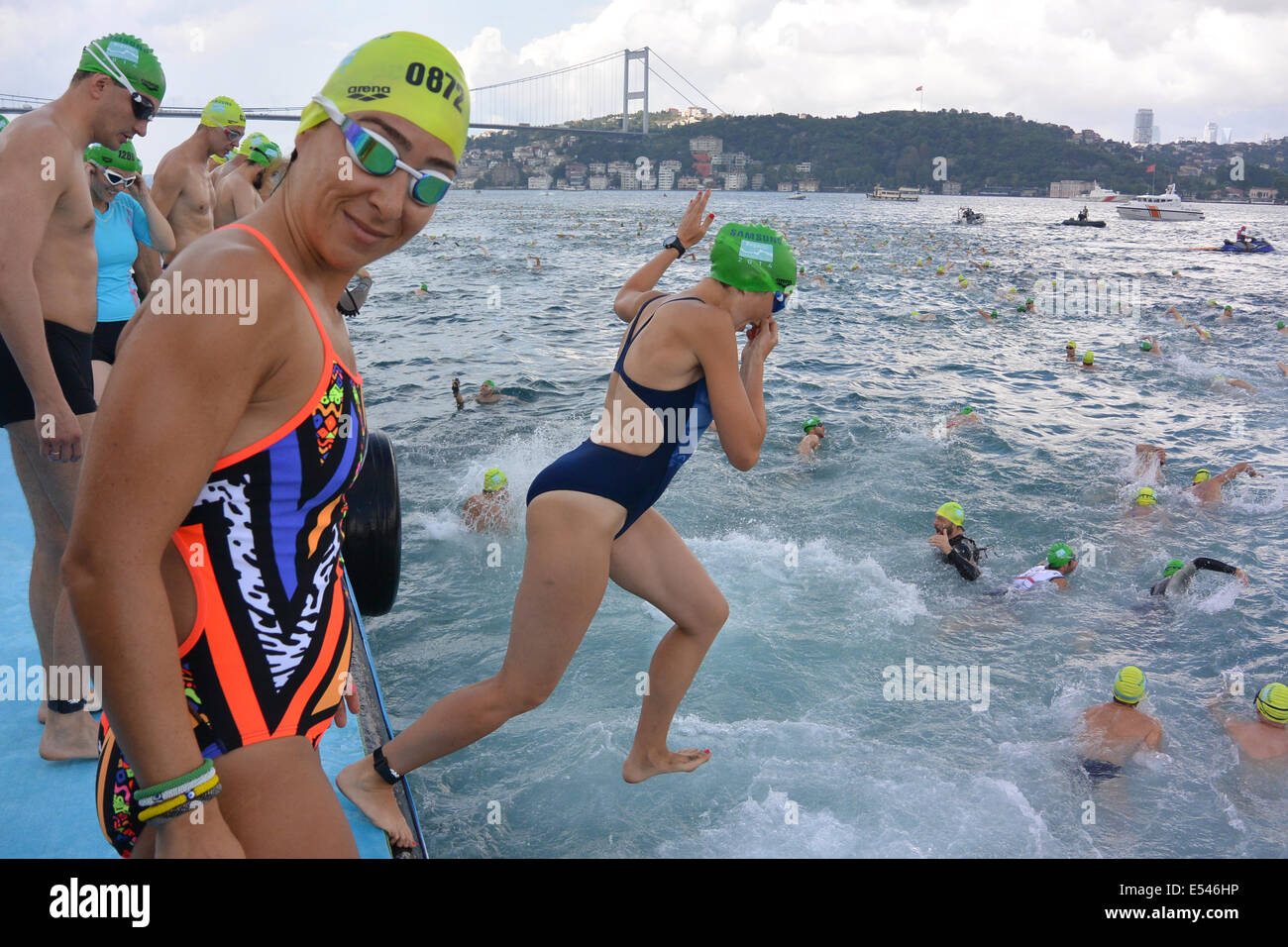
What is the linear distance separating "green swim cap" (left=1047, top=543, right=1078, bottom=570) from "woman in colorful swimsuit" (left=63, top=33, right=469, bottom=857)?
25.0 feet

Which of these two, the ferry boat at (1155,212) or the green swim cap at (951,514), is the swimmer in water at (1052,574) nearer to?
the green swim cap at (951,514)

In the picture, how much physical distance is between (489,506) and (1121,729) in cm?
579

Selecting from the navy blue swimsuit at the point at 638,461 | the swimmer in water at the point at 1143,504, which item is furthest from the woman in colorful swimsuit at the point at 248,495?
the swimmer in water at the point at 1143,504

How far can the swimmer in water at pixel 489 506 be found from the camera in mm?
8344

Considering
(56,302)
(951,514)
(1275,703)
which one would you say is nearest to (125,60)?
(56,302)

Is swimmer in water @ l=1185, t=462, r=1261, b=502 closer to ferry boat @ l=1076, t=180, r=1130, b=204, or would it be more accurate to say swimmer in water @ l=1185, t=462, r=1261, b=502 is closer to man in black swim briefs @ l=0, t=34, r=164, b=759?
man in black swim briefs @ l=0, t=34, r=164, b=759

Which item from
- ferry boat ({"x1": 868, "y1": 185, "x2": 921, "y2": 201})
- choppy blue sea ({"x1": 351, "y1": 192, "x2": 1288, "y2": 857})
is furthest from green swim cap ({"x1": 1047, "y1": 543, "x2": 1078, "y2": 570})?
ferry boat ({"x1": 868, "y1": 185, "x2": 921, "y2": 201})

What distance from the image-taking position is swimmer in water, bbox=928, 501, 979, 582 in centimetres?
764

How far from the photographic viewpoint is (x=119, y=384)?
110 cm

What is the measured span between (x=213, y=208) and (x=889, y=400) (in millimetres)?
11073

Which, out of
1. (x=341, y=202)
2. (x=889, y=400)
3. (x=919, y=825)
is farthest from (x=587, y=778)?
(x=889, y=400)

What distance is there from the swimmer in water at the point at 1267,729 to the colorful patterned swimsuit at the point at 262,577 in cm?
636

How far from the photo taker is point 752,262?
3225 mm
